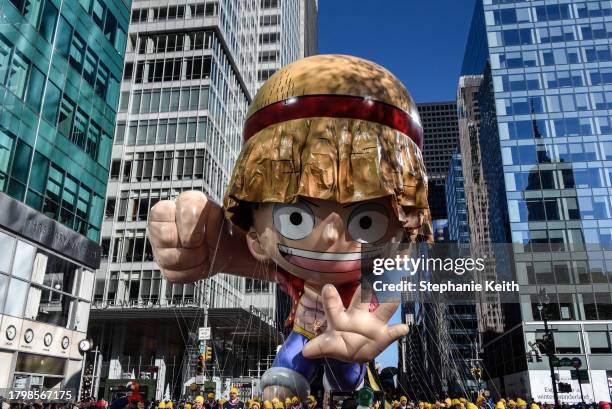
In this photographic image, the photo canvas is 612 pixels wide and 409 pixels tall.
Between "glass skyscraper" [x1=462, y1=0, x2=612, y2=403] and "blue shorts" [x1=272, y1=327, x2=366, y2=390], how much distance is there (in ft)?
98.0

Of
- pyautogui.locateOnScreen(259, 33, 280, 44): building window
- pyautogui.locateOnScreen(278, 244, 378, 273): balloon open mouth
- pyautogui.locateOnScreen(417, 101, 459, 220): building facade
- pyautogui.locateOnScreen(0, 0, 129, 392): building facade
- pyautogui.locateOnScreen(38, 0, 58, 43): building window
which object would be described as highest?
pyautogui.locateOnScreen(417, 101, 459, 220): building facade

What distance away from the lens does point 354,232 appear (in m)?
7.58

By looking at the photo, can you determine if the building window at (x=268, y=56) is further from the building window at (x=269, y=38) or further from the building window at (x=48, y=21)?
the building window at (x=48, y=21)

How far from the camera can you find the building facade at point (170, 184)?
32156mm

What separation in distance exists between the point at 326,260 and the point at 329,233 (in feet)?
1.45

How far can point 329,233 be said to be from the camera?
7.41 meters

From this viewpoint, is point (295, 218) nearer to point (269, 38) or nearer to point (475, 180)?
point (269, 38)

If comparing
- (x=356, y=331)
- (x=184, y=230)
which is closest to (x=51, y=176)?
(x=184, y=230)

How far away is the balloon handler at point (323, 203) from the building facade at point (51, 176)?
1075 centimetres

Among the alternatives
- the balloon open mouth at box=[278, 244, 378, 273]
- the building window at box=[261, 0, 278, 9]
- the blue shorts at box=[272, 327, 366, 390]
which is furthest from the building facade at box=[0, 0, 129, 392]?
the building window at box=[261, 0, 278, 9]

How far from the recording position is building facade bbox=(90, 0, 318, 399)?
105 ft

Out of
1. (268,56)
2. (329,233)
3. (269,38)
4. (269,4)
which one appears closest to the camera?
(329,233)

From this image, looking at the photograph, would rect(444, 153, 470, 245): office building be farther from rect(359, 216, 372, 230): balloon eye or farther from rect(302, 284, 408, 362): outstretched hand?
rect(302, 284, 408, 362): outstretched hand

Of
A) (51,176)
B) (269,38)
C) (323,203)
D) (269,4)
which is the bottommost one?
(323,203)
